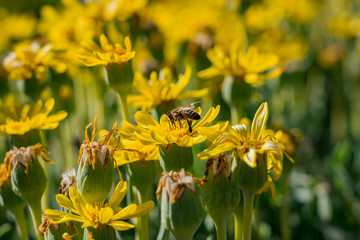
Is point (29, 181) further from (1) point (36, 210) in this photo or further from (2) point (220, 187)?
(2) point (220, 187)

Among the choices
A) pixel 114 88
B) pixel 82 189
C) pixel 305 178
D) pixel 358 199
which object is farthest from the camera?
pixel 305 178

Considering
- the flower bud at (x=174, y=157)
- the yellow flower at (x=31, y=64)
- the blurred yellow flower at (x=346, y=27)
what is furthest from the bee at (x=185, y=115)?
the blurred yellow flower at (x=346, y=27)

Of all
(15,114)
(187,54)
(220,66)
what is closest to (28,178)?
(15,114)

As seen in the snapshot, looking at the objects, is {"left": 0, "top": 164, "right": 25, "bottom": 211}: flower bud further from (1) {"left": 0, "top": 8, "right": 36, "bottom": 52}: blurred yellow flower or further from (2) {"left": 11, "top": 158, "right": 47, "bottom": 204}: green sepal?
(1) {"left": 0, "top": 8, "right": 36, "bottom": 52}: blurred yellow flower

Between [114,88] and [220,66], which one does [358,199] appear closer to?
[220,66]

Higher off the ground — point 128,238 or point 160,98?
point 160,98

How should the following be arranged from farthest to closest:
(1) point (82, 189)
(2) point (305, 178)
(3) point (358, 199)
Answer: (2) point (305, 178) → (3) point (358, 199) → (1) point (82, 189)

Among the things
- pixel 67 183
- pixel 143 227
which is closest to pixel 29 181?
pixel 67 183

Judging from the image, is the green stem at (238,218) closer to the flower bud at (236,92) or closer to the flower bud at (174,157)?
the flower bud at (174,157)
